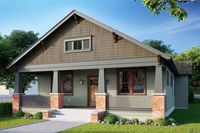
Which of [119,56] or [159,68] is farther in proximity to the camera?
[119,56]

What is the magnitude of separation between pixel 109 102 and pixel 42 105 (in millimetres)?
5040

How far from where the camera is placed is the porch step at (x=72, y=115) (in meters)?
16.5

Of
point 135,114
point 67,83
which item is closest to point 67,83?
point 67,83

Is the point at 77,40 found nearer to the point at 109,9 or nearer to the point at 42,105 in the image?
the point at 109,9

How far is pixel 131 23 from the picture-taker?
20.7 metres

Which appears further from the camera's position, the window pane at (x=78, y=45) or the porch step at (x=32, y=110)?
the porch step at (x=32, y=110)

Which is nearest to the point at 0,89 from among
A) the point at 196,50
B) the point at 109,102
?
the point at 109,102

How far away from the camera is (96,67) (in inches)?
674

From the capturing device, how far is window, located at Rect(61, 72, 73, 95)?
68.3 ft

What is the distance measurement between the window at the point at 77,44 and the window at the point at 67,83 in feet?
10.2

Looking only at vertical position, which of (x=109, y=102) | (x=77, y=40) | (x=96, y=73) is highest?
(x=77, y=40)

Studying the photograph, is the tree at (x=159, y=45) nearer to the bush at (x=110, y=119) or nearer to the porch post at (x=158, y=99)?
the porch post at (x=158, y=99)

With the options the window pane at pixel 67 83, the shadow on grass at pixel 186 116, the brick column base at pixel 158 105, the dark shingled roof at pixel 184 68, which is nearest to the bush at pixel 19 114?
the window pane at pixel 67 83

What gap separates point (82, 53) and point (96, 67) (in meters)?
1.48
